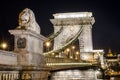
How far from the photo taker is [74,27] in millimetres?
57531

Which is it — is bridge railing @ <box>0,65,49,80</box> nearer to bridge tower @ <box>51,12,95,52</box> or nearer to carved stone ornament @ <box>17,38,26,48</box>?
carved stone ornament @ <box>17,38,26,48</box>

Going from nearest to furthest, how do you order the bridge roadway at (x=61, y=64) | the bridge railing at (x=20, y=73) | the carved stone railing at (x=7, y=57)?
1. the bridge railing at (x=20, y=73)
2. the carved stone railing at (x=7, y=57)
3. the bridge roadway at (x=61, y=64)

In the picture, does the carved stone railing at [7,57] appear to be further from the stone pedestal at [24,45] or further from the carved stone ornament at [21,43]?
the carved stone ornament at [21,43]

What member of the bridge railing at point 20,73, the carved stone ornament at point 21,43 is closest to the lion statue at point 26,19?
the carved stone ornament at point 21,43

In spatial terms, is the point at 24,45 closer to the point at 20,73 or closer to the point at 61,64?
the point at 20,73

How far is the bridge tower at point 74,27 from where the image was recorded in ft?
189

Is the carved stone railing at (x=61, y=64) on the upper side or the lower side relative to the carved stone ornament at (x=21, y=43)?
lower

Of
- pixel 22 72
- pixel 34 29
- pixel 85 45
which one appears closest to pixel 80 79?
pixel 34 29

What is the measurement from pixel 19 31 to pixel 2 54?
1912mm

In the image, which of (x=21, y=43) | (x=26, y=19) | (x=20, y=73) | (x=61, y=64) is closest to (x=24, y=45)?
(x=21, y=43)

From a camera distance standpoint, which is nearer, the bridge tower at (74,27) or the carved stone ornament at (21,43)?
the carved stone ornament at (21,43)

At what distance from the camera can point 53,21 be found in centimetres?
5903

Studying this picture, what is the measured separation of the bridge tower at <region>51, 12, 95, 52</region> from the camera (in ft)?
189

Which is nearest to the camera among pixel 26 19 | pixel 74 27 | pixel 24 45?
pixel 24 45
